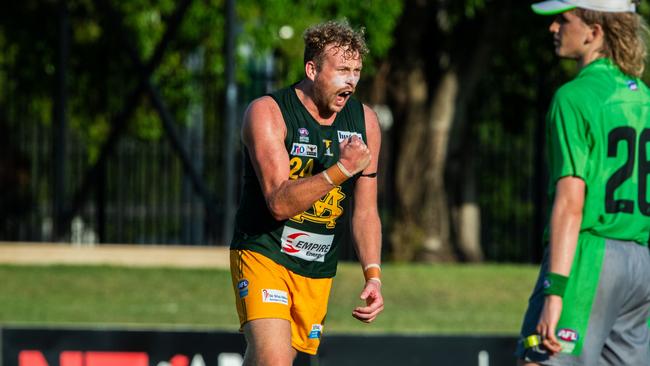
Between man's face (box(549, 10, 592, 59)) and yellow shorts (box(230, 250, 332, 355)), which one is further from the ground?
man's face (box(549, 10, 592, 59))

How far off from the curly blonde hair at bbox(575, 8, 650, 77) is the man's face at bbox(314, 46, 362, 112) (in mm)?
1066

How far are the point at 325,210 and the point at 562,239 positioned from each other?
1.36 meters

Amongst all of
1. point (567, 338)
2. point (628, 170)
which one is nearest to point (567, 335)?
point (567, 338)

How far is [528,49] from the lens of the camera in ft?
66.4

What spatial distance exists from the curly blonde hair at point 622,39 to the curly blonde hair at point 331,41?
107cm

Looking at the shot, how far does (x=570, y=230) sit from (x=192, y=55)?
14.6m

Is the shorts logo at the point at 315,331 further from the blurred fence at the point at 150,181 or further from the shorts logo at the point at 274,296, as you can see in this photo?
the blurred fence at the point at 150,181

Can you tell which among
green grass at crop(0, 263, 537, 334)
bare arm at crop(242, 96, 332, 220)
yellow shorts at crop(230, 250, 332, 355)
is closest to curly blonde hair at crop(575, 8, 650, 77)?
bare arm at crop(242, 96, 332, 220)

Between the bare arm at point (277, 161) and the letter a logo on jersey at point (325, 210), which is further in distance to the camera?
the letter a logo on jersey at point (325, 210)

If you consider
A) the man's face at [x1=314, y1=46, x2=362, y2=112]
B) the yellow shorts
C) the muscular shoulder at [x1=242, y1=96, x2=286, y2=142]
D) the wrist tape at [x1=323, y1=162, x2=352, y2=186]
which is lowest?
the yellow shorts

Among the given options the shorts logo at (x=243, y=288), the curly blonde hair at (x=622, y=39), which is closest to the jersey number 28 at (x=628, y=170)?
the curly blonde hair at (x=622, y=39)

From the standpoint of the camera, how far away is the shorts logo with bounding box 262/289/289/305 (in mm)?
6045

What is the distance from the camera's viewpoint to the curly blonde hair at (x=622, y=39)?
535cm

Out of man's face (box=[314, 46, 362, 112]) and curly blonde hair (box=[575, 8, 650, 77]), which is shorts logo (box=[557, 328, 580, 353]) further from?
man's face (box=[314, 46, 362, 112])
